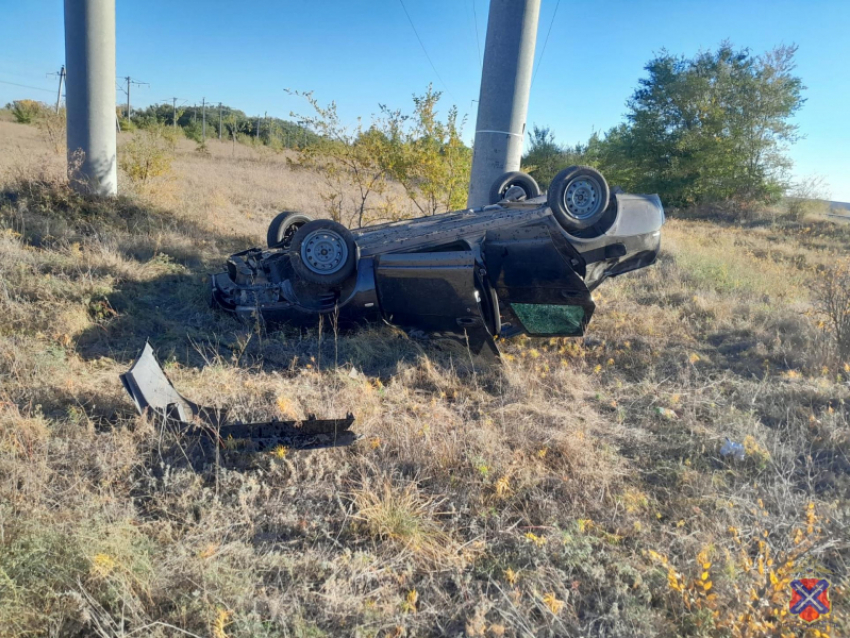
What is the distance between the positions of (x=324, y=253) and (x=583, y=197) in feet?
7.48

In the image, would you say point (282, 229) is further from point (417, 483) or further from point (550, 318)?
point (417, 483)

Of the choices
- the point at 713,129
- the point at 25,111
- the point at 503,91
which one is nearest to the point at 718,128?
the point at 713,129

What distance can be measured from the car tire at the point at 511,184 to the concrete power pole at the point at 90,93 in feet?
22.8

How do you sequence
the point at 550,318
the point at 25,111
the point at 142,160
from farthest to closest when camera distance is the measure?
the point at 25,111 → the point at 142,160 → the point at 550,318

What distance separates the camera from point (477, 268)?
4.22m

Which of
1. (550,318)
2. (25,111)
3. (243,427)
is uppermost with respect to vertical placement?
(25,111)

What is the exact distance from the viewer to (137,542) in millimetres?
2277

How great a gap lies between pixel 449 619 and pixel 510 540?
0.53 metres

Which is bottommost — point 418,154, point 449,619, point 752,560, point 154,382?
point 449,619

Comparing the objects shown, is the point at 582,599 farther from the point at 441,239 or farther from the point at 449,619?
the point at 441,239

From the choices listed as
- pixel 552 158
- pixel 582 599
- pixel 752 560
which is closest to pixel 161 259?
pixel 582 599

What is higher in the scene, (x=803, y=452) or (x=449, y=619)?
(x=803, y=452)

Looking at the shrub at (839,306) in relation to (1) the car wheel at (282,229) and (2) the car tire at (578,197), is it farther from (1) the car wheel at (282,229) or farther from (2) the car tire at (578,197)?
(1) the car wheel at (282,229)

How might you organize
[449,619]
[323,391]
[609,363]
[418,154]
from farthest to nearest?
[418,154]
[609,363]
[323,391]
[449,619]
